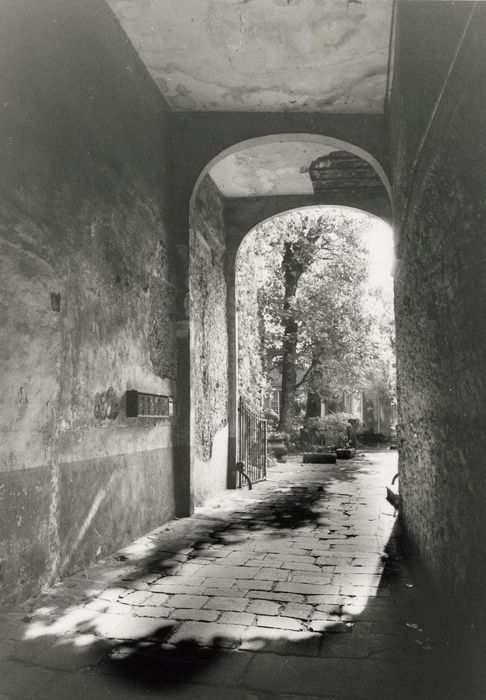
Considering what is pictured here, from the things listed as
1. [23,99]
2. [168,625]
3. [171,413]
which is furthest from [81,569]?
[23,99]

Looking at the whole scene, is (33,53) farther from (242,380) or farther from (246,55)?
(242,380)

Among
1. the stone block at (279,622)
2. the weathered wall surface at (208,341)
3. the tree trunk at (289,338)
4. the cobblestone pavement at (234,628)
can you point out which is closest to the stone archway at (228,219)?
the weathered wall surface at (208,341)

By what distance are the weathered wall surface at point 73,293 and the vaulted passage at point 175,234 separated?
2cm

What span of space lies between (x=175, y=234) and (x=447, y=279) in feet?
13.5

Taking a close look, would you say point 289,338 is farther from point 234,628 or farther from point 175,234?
point 234,628

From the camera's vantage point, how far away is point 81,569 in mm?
3922

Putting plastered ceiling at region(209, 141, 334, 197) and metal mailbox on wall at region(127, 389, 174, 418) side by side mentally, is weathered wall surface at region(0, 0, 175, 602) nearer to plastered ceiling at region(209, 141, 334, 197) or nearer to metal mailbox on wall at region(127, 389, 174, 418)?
metal mailbox on wall at region(127, 389, 174, 418)

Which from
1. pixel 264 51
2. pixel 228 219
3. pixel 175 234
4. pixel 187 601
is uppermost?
pixel 264 51

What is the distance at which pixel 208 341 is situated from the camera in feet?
25.5

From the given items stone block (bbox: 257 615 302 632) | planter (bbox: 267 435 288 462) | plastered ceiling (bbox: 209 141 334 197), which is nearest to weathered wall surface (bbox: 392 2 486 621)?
stone block (bbox: 257 615 302 632)

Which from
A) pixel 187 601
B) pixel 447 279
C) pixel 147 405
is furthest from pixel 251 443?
pixel 447 279

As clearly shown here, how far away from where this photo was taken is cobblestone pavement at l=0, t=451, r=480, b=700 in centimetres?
229

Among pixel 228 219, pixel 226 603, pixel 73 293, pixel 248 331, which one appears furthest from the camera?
pixel 248 331

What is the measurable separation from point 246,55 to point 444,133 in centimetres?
345
